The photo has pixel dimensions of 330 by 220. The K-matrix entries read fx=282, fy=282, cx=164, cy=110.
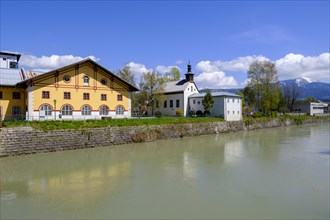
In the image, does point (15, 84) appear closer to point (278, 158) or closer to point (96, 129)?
point (96, 129)

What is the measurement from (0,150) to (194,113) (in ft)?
88.1

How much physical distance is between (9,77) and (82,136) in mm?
11877

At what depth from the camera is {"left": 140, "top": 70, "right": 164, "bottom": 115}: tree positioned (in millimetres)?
41125

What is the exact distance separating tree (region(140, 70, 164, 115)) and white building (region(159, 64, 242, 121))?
1.92m

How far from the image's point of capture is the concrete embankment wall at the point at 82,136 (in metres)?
18.6

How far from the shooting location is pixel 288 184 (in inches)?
461

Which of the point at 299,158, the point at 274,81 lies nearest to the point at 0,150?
the point at 299,158

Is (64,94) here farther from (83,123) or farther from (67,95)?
(83,123)

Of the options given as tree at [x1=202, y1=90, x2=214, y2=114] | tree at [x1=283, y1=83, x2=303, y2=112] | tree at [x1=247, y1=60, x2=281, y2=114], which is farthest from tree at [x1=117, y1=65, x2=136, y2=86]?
tree at [x1=283, y1=83, x2=303, y2=112]

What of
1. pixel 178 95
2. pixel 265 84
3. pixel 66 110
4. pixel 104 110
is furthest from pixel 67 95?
pixel 265 84

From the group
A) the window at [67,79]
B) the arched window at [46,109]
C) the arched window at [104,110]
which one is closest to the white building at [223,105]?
the arched window at [104,110]

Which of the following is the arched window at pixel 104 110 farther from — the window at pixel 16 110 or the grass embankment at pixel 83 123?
the window at pixel 16 110

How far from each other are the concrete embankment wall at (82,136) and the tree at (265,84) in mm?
19784

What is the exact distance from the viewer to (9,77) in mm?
27750
